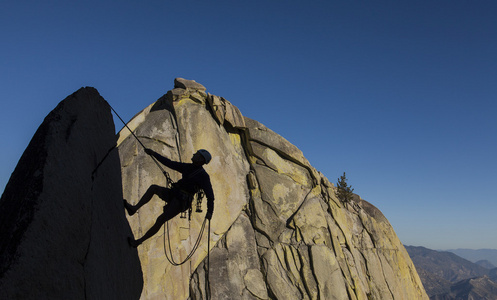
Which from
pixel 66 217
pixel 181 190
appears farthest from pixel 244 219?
pixel 66 217

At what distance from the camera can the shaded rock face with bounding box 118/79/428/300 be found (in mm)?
16750

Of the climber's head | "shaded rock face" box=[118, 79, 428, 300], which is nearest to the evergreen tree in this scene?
"shaded rock face" box=[118, 79, 428, 300]

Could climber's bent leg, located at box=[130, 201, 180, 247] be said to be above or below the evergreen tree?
below

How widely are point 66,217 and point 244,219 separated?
15589 millimetres

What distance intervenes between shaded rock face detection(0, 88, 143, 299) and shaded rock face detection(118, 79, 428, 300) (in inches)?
393

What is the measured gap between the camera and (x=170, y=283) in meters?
16.2

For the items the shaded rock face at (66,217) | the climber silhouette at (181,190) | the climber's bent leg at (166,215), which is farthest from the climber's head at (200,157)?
the shaded rock face at (66,217)

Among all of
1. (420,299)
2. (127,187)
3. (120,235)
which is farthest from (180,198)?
(420,299)

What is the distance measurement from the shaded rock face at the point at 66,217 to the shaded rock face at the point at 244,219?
9.99 m

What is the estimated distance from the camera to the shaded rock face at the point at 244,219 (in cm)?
1675

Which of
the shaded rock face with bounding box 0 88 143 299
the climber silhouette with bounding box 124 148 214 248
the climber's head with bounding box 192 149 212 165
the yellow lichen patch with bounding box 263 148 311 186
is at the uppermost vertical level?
the yellow lichen patch with bounding box 263 148 311 186

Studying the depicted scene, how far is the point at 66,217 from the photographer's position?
481 cm

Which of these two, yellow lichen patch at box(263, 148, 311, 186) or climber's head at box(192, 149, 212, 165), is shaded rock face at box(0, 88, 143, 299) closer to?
climber's head at box(192, 149, 212, 165)

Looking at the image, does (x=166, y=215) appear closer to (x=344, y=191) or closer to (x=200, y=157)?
(x=200, y=157)
